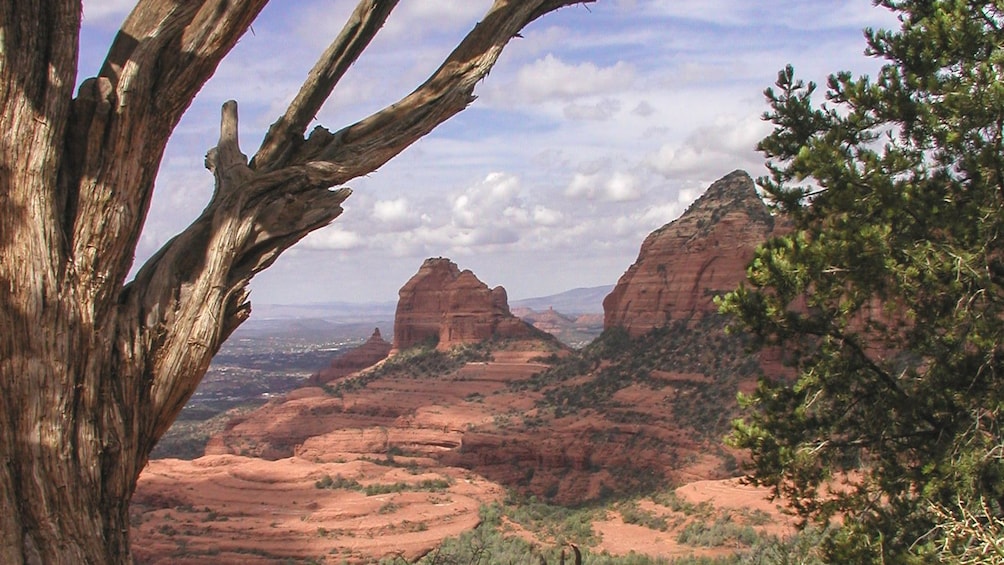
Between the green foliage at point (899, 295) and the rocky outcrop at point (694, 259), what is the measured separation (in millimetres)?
39654

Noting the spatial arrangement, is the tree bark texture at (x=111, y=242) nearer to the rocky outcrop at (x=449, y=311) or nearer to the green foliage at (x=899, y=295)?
the green foliage at (x=899, y=295)

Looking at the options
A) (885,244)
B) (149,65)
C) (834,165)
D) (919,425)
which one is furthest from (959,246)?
(149,65)

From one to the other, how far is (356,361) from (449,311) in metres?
14.1

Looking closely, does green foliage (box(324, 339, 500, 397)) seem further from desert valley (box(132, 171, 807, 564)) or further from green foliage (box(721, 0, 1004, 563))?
green foliage (box(721, 0, 1004, 563))

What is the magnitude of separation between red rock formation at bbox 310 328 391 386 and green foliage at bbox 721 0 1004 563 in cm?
7395

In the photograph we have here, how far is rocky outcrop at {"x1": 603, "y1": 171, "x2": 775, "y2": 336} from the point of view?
160 ft

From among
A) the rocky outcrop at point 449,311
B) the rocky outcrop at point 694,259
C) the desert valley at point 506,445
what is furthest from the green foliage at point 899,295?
the rocky outcrop at point 449,311

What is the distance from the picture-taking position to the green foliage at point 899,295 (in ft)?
21.1

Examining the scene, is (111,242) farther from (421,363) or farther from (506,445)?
(421,363)

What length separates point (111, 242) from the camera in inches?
139

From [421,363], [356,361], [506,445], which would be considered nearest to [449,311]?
[421,363]

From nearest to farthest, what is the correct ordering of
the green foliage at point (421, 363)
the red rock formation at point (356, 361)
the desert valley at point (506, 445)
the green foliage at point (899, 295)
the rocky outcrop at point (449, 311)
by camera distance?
the green foliage at point (899, 295) < the desert valley at point (506, 445) < the green foliage at point (421, 363) < the rocky outcrop at point (449, 311) < the red rock formation at point (356, 361)

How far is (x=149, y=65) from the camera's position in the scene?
3623 millimetres

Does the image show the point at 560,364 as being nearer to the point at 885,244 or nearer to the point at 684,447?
the point at 684,447
